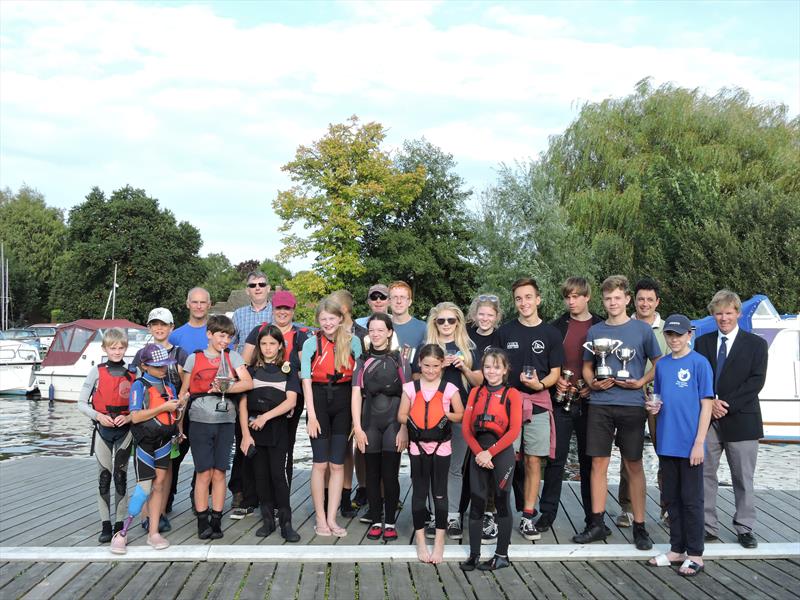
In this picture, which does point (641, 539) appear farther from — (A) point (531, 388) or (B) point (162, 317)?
(B) point (162, 317)

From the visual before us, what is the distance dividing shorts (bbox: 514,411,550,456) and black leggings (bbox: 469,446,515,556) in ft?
1.75

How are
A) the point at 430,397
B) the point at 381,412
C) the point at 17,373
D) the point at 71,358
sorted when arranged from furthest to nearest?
the point at 17,373
the point at 71,358
the point at 381,412
the point at 430,397

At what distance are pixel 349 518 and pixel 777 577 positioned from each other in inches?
134

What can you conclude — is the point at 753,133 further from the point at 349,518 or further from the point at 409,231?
the point at 349,518

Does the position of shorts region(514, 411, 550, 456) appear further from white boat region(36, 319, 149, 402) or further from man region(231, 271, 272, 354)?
white boat region(36, 319, 149, 402)

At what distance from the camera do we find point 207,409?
226 inches

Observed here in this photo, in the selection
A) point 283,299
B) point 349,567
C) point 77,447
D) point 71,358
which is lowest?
point 77,447

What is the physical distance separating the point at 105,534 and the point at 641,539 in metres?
4.25

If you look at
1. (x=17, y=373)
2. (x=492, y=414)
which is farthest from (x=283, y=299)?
(x=17, y=373)

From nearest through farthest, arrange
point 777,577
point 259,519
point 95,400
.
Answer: point 777,577
point 95,400
point 259,519

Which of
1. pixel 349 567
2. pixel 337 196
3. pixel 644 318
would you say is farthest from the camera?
pixel 337 196

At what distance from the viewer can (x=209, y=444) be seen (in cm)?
575

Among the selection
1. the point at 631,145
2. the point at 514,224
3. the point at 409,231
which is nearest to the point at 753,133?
the point at 631,145

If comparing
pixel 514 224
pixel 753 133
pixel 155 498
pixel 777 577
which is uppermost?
pixel 753 133
